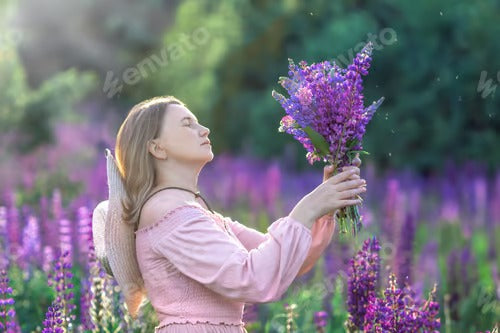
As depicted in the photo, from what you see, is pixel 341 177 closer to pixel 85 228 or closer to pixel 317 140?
pixel 317 140

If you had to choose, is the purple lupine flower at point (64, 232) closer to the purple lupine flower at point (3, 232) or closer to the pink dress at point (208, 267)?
the purple lupine flower at point (3, 232)

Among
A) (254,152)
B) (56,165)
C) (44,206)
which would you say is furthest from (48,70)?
(44,206)

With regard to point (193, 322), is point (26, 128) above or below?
above

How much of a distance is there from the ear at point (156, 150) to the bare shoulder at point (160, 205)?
0.45 feet

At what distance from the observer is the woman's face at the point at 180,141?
326 cm

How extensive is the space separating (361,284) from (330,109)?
81cm

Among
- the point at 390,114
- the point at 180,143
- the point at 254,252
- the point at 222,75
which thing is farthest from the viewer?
the point at 222,75

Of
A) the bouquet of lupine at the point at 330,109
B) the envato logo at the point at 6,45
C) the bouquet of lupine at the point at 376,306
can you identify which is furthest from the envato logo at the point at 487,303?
the envato logo at the point at 6,45

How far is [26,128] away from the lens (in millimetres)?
9883

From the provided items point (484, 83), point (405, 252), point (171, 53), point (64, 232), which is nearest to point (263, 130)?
point (171, 53)

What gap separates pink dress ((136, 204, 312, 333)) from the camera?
2984 millimetres

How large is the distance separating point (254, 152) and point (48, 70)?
4668mm

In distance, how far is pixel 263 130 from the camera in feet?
43.8

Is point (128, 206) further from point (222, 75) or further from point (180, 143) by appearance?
point (222, 75)
